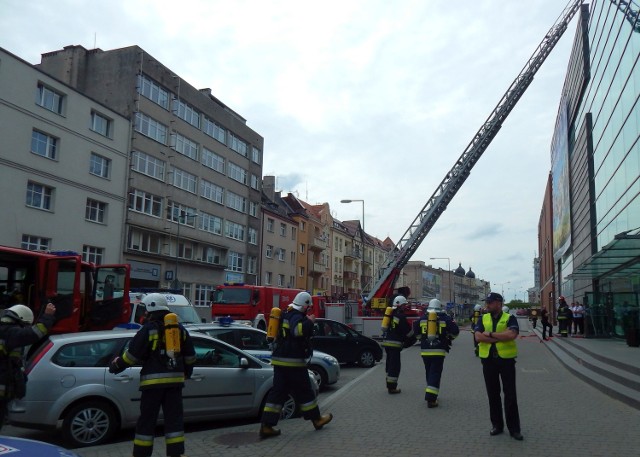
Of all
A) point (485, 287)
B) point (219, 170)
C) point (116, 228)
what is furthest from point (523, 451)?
point (485, 287)

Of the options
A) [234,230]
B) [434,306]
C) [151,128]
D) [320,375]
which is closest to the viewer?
[434,306]

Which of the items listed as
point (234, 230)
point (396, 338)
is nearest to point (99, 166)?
point (234, 230)

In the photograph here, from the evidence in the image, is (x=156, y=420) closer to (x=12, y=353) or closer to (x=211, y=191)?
(x=12, y=353)

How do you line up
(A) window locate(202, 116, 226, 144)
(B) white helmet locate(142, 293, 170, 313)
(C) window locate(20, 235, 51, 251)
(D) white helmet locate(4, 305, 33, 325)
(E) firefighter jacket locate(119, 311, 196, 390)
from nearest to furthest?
(E) firefighter jacket locate(119, 311, 196, 390) → (B) white helmet locate(142, 293, 170, 313) → (D) white helmet locate(4, 305, 33, 325) → (C) window locate(20, 235, 51, 251) → (A) window locate(202, 116, 226, 144)

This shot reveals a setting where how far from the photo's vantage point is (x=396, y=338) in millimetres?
10875

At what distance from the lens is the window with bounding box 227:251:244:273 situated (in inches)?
1817

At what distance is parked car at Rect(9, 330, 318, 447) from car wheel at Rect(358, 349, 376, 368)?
8.78m

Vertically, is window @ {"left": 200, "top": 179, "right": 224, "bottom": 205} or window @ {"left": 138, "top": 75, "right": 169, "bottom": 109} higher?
window @ {"left": 138, "top": 75, "right": 169, "bottom": 109}

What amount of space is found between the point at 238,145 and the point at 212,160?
5127 mm

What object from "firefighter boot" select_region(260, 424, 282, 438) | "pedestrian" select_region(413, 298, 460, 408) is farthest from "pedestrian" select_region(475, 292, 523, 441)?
"firefighter boot" select_region(260, 424, 282, 438)

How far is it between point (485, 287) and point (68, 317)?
17213 centimetres

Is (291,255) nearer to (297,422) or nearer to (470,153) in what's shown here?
(470,153)

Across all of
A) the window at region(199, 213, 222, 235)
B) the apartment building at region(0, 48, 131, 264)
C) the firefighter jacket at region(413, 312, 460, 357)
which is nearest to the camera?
the firefighter jacket at region(413, 312, 460, 357)

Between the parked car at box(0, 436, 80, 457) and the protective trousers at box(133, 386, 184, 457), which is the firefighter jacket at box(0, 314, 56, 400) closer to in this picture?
the protective trousers at box(133, 386, 184, 457)
